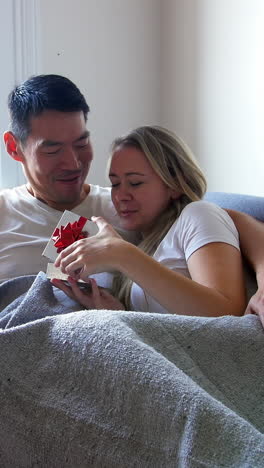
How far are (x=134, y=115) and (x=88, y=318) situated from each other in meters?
1.69

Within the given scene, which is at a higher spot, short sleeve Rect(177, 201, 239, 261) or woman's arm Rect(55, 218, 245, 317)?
short sleeve Rect(177, 201, 239, 261)

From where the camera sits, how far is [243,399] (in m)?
0.81

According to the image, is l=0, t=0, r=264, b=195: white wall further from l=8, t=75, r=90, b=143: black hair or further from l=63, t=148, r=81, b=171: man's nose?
l=63, t=148, r=81, b=171: man's nose

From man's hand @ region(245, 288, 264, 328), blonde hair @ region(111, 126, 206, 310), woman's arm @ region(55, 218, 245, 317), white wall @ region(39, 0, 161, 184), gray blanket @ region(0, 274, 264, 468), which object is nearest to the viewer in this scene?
gray blanket @ region(0, 274, 264, 468)

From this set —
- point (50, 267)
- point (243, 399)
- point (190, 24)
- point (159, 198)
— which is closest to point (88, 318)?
point (243, 399)

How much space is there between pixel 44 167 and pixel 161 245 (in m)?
0.39

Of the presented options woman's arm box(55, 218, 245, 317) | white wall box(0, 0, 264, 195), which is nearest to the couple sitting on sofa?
woman's arm box(55, 218, 245, 317)

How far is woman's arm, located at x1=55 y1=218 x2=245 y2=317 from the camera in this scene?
3.53 ft

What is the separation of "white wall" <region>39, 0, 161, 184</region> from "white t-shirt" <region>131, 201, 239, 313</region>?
106 centimetres

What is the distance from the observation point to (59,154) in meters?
1.44

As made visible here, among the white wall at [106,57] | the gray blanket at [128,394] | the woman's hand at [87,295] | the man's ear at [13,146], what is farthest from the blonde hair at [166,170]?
the white wall at [106,57]

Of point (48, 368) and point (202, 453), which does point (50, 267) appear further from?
point (202, 453)

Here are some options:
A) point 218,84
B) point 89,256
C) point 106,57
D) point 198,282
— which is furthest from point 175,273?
point 106,57

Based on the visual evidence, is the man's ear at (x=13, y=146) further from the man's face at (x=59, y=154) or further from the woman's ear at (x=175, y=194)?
the woman's ear at (x=175, y=194)
